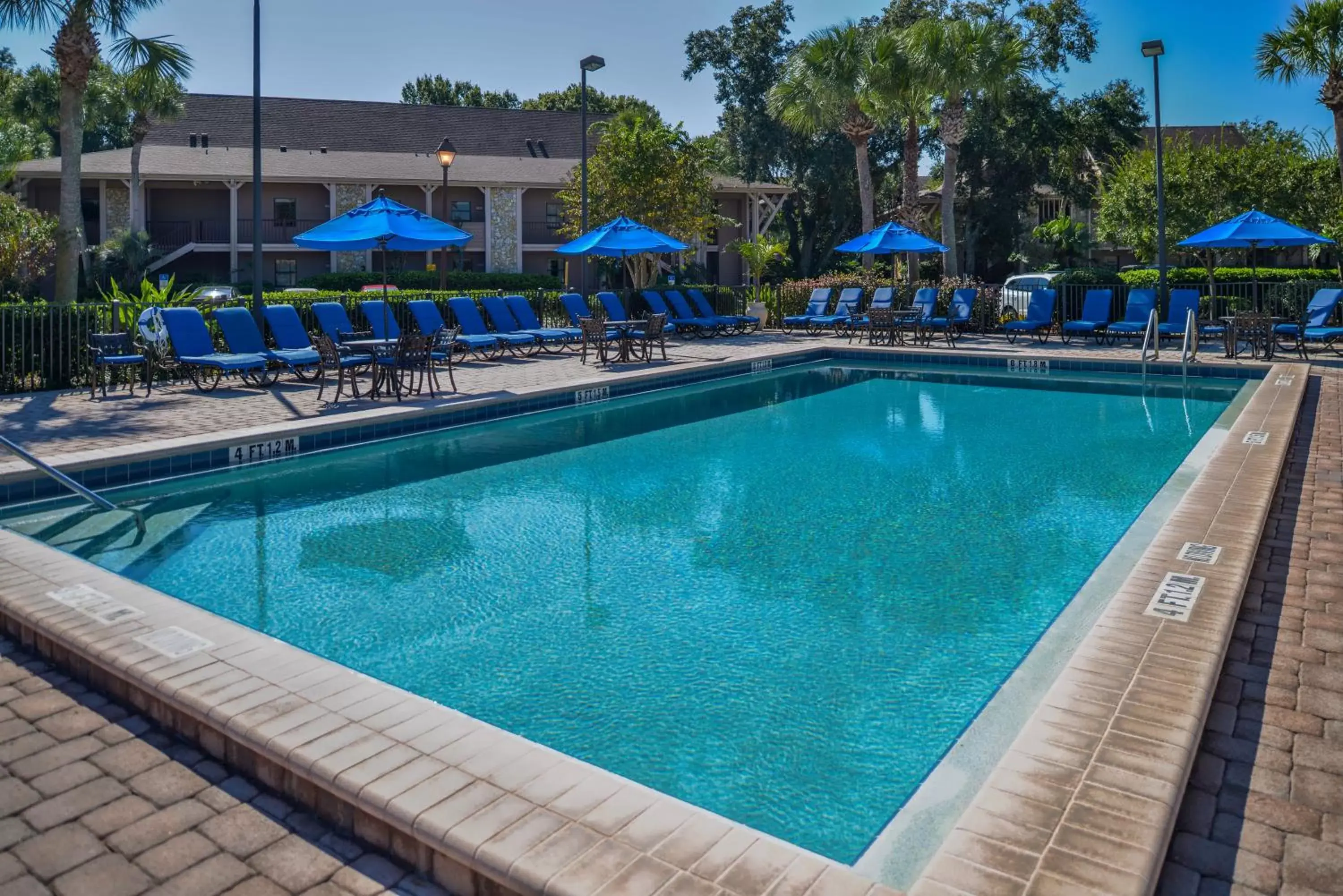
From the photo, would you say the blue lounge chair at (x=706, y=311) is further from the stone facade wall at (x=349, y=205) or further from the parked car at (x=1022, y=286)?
the stone facade wall at (x=349, y=205)

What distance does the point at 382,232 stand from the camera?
12023mm

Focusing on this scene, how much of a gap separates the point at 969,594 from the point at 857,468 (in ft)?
11.7

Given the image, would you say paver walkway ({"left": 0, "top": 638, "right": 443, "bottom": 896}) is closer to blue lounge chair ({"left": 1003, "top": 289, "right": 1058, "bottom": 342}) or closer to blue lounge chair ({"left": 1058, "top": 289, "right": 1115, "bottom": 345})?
blue lounge chair ({"left": 1058, "top": 289, "right": 1115, "bottom": 345})

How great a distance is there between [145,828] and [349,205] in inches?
1246

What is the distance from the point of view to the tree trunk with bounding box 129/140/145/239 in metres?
29.0

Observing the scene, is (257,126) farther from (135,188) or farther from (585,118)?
(135,188)

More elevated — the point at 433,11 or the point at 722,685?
the point at 433,11

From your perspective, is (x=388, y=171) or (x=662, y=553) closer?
(x=662, y=553)

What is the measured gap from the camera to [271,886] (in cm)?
258

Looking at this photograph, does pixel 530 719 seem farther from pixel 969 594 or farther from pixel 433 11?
pixel 433 11

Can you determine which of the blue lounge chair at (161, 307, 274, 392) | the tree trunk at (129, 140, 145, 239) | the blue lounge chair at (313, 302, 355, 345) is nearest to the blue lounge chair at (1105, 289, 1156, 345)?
the blue lounge chair at (313, 302, 355, 345)

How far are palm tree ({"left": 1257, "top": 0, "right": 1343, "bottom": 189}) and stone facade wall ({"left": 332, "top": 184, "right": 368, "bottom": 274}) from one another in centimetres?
2413

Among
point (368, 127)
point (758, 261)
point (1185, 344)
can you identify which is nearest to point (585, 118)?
point (758, 261)

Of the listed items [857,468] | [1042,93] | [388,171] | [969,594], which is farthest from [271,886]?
[1042,93]
